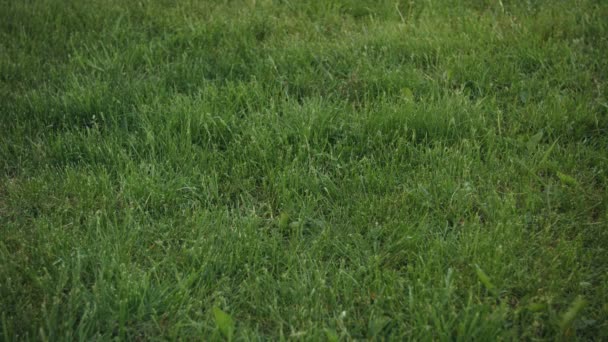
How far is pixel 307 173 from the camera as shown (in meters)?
3.55

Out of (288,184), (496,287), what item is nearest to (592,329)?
(496,287)

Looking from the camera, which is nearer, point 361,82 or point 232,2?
point 361,82

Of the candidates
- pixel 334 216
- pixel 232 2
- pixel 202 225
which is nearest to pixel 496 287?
pixel 334 216

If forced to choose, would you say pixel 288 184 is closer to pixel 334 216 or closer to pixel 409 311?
pixel 334 216

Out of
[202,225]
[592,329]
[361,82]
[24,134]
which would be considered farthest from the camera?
[361,82]

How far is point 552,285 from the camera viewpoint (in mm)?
2717

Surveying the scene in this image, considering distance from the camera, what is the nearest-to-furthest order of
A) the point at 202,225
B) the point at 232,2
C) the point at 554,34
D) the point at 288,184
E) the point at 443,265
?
the point at 443,265
the point at 202,225
the point at 288,184
the point at 554,34
the point at 232,2

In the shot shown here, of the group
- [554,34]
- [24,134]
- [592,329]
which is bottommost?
[592,329]

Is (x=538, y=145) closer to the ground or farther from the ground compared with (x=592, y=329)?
farther from the ground

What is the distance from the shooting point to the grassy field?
104 inches

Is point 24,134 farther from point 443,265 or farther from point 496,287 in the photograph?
point 496,287

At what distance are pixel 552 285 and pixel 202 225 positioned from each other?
1791 mm

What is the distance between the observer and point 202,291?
275 centimetres

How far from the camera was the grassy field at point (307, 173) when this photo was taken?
2648mm
